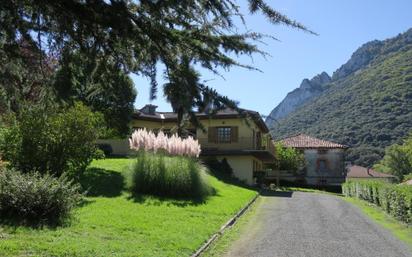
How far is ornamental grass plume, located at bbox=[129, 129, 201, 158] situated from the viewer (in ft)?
66.7

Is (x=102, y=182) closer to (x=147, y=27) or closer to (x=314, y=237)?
(x=314, y=237)

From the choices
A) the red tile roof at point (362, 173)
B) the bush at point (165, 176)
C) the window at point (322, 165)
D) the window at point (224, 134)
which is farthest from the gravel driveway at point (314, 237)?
the red tile roof at point (362, 173)

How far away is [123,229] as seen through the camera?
1174 centimetres

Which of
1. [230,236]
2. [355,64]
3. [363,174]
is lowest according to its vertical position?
[230,236]

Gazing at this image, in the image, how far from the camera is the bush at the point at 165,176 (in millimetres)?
19234

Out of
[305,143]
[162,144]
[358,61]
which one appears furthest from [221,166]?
[358,61]

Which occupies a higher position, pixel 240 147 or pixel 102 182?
pixel 240 147

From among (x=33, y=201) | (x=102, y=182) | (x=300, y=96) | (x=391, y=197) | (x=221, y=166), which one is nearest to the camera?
(x=33, y=201)

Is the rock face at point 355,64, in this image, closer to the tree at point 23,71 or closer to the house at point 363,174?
the house at point 363,174

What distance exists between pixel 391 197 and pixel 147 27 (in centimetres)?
1896

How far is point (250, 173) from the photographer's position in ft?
129

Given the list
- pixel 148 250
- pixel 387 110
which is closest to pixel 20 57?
pixel 148 250

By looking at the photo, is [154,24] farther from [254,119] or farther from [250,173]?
[250,173]

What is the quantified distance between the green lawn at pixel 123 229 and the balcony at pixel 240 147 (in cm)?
1907
